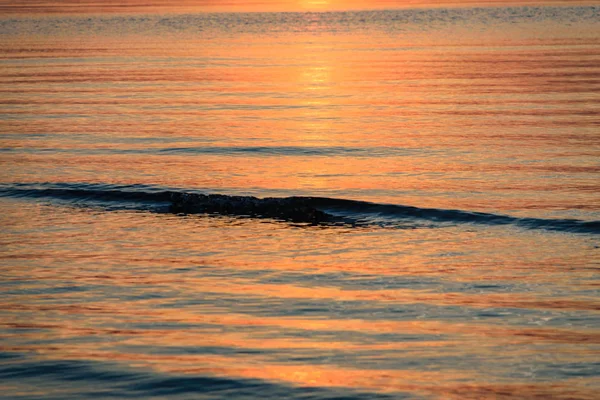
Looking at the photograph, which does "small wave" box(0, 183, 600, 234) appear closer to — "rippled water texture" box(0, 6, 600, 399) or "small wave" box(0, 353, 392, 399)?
"rippled water texture" box(0, 6, 600, 399)

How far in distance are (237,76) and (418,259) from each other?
2911 cm

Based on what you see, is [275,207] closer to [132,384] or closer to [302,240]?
[302,240]

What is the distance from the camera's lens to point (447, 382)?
938cm

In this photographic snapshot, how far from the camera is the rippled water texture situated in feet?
32.3

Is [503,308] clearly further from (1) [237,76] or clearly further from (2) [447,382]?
(1) [237,76]

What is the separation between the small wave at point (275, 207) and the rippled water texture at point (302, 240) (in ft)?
0.19

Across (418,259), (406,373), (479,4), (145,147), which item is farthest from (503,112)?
(479,4)

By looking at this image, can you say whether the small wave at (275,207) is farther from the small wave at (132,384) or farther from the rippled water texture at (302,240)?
the small wave at (132,384)

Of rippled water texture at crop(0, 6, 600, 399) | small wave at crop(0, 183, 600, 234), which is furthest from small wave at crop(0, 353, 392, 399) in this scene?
small wave at crop(0, 183, 600, 234)

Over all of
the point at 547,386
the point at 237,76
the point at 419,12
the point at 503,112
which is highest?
the point at 419,12

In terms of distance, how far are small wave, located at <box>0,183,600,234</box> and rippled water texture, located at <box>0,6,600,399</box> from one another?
2.2 inches

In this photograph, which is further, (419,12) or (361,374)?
(419,12)

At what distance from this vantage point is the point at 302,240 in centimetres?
1534

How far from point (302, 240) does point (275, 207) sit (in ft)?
7.08
